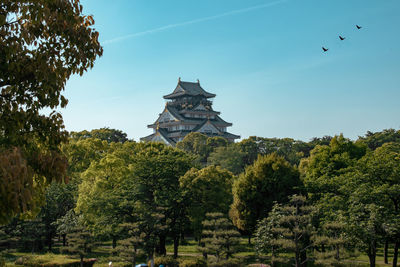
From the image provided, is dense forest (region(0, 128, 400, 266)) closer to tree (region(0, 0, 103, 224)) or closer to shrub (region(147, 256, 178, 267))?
shrub (region(147, 256, 178, 267))

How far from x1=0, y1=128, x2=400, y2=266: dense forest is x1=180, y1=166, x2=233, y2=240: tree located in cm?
5

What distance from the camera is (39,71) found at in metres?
5.78

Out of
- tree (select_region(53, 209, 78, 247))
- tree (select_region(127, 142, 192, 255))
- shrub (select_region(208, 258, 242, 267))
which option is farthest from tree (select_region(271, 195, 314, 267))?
tree (select_region(53, 209, 78, 247))

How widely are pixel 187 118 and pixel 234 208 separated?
46.7 meters

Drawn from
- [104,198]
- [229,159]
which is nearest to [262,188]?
[104,198]

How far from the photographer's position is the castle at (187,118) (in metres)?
65.9

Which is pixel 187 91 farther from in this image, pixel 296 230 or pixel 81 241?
pixel 296 230

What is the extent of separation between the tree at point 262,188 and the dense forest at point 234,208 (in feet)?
0.18

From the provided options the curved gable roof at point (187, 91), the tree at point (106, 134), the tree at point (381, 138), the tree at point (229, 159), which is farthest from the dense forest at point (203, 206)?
the curved gable roof at point (187, 91)

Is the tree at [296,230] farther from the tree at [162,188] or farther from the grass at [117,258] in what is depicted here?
the tree at [162,188]

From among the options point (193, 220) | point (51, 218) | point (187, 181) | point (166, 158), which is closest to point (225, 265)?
point (193, 220)

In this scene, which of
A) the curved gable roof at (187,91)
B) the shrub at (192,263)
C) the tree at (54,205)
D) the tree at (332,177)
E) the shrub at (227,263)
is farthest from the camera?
the curved gable roof at (187,91)

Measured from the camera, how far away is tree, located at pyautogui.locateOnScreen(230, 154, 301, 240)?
20.9 m

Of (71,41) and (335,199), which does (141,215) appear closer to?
(335,199)
